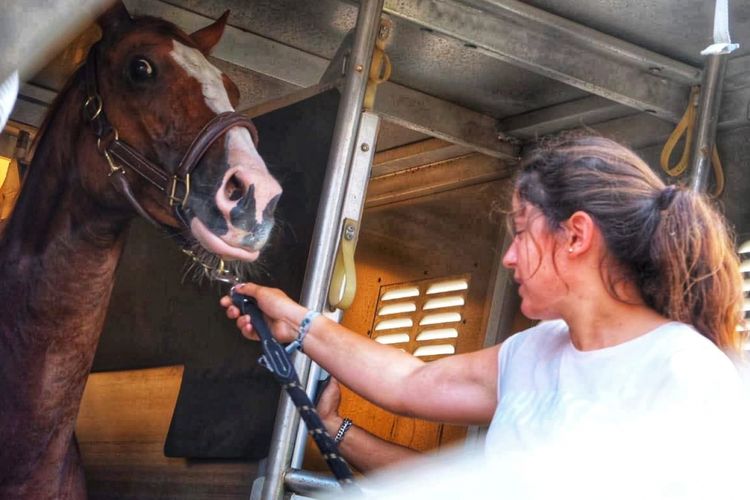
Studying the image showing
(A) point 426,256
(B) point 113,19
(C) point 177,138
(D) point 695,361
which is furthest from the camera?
(A) point 426,256

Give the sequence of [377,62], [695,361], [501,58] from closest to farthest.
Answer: [695,361]
[377,62]
[501,58]

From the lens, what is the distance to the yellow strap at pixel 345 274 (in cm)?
292

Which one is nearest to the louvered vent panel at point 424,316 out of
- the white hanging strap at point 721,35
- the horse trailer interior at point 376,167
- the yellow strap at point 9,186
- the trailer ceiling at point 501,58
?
the horse trailer interior at point 376,167

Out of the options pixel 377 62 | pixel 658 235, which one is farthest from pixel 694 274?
pixel 377 62

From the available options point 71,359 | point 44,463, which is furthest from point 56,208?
point 44,463

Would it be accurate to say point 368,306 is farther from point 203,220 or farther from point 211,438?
point 203,220

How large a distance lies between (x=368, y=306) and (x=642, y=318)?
120 inches

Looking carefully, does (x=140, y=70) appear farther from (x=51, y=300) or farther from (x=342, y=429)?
(x=342, y=429)

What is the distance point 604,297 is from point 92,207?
1.41 meters

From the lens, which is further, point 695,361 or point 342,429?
point 342,429

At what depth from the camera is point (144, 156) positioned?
2.68 metres

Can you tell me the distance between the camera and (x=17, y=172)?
391 centimetres

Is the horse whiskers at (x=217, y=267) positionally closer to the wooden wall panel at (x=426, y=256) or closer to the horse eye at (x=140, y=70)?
the horse eye at (x=140, y=70)

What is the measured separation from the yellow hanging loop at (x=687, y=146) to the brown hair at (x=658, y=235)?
1512mm
